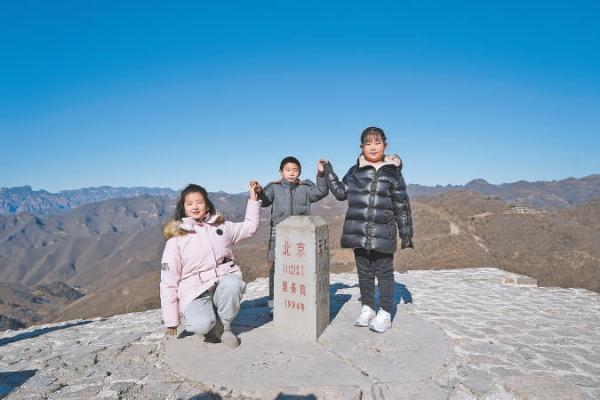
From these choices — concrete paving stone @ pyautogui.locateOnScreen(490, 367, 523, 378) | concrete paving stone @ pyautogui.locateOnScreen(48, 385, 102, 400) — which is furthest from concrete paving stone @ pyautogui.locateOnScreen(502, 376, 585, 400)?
concrete paving stone @ pyautogui.locateOnScreen(48, 385, 102, 400)

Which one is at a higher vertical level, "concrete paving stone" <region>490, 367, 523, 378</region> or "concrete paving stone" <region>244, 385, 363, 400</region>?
"concrete paving stone" <region>244, 385, 363, 400</region>

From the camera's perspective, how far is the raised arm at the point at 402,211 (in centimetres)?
471

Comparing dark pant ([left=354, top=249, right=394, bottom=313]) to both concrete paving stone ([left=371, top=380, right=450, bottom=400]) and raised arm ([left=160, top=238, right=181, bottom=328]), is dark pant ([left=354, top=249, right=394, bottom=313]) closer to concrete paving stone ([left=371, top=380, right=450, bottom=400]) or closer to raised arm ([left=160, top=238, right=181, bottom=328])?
concrete paving stone ([left=371, top=380, right=450, bottom=400])

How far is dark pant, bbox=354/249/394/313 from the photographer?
16.0 ft

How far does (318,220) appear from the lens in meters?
4.67

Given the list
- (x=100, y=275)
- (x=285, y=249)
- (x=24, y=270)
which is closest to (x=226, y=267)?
(x=285, y=249)

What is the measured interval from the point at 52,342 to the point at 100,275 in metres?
169

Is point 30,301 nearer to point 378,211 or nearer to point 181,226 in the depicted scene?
point 181,226

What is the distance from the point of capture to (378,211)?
15.4 feet

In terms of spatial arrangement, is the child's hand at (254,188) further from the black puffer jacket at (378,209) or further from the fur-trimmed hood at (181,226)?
the black puffer jacket at (378,209)

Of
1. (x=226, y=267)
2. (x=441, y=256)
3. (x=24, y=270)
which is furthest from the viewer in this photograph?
(x=24, y=270)

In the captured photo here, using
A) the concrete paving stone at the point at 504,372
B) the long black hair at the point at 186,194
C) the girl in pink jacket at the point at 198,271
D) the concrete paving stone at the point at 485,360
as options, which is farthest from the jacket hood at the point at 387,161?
the concrete paving stone at the point at 504,372

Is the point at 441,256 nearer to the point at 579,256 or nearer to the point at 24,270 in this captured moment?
the point at 579,256

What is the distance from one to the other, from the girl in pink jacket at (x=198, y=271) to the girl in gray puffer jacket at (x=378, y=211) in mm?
1497
